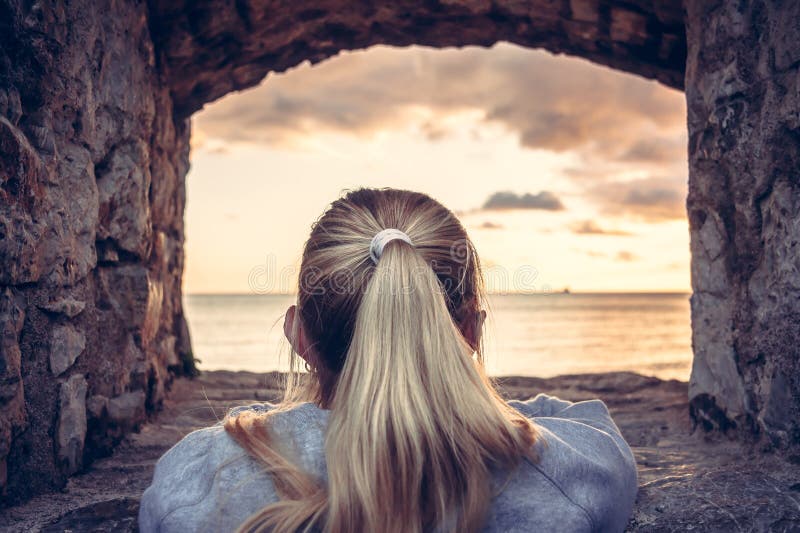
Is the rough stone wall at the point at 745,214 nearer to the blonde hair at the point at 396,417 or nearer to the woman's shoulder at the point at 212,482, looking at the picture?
the blonde hair at the point at 396,417

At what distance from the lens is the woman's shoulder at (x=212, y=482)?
1.03 metres

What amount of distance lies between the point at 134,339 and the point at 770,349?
3163 mm

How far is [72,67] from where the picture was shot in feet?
8.61

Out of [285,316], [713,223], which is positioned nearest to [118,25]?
[285,316]

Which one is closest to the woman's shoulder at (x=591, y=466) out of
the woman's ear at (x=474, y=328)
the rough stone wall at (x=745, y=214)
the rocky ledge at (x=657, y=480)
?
the woman's ear at (x=474, y=328)

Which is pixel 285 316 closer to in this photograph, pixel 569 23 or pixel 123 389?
pixel 123 389

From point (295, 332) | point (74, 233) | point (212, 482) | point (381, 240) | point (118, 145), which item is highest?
point (118, 145)

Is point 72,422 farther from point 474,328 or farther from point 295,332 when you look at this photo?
point 474,328

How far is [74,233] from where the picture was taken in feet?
8.84

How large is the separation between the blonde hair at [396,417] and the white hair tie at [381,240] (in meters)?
0.01

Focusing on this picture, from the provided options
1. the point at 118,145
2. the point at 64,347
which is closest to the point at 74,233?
the point at 64,347

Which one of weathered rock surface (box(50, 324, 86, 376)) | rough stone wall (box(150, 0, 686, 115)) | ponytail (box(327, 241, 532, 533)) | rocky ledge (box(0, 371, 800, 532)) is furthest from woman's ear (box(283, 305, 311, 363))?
rough stone wall (box(150, 0, 686, 115))

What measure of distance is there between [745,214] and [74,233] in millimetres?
3054

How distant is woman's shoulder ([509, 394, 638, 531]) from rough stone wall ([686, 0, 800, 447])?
181 centimetres
